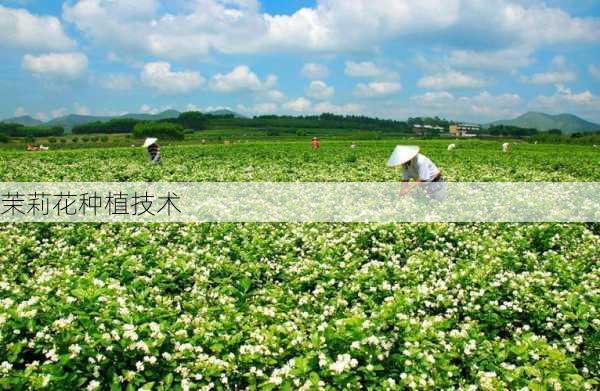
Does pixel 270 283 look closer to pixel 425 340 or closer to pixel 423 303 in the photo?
pixel 423 303

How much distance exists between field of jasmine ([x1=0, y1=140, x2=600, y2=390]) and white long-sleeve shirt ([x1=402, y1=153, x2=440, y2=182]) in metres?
2.53

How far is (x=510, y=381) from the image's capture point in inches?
172

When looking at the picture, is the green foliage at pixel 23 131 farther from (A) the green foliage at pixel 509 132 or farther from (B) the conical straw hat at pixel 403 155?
(B) the conical straw hat at pixel 403 155

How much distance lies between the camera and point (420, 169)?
1344cm

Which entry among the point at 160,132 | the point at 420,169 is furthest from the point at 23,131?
the point at 420,169

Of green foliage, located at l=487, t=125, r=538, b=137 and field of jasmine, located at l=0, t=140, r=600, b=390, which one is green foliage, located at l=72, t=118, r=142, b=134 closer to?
green foliage, located at l=487, t=125, r=538, b=137

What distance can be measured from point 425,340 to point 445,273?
3168 mm

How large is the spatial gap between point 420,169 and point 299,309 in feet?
27.1

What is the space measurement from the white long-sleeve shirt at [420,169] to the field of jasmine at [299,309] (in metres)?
2.53

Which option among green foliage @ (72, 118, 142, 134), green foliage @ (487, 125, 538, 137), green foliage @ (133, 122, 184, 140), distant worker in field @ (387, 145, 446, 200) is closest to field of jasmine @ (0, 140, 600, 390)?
distant worker in field @ (387, 145, 446, 200)

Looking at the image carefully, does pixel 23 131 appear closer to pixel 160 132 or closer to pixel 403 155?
pixel 160 132

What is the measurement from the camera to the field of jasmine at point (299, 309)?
4.40m

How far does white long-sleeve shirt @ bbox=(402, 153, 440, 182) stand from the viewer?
13375mm

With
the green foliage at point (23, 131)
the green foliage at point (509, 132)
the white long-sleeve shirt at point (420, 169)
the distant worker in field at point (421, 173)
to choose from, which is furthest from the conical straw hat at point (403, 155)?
the green foliage at point (23, 131)
